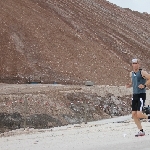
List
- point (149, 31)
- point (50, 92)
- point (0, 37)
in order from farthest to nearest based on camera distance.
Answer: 1. point (149, 31)
2. point (0, 37)
3. point (50, 92)

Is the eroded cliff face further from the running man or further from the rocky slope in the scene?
the running man

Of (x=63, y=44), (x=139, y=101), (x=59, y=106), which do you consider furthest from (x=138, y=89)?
(x=63, y=44)

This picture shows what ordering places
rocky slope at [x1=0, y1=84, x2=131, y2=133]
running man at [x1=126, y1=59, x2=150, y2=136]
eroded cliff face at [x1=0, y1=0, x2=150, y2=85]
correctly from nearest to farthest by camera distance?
running man at [x1=126, y1=59, x2=150, y2=136] → rocky slope at [x1=0, y1=84, x2=131, y2=133] → eroded cliff face at [x1=0, y1=0, x2=150, y2=85]

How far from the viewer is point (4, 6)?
49.3 m

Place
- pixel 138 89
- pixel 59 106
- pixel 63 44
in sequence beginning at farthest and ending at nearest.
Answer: pixel 63 44, pixel 59 106, pixel 138 89

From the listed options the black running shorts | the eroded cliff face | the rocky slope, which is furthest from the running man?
the eroded cliff face

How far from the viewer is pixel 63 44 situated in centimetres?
4734

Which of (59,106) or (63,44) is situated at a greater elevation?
(63,44)

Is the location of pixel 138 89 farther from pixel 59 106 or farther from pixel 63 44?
pixel 63 44

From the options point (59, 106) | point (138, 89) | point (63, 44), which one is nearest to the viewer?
point (138, 89)

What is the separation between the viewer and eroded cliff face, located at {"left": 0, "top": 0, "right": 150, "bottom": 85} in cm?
4150

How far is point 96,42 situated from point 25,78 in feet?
55.6

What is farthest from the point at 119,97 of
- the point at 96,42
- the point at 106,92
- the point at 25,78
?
the point at 96,42

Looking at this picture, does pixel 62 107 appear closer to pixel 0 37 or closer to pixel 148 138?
pixel 148 138
